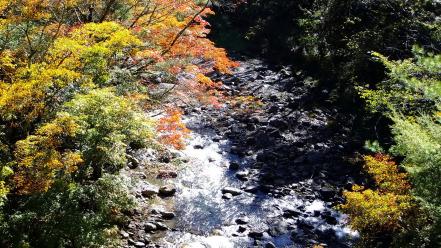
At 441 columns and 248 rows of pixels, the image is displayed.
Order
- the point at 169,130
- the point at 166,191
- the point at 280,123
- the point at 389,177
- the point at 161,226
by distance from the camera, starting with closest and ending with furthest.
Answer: the point at 389,177 < the point at 161,226 < the point at 166,191 < the point at 169,130 < the point at 280,123

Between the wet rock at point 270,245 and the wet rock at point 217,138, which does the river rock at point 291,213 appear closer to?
the wet rock at point 270,245

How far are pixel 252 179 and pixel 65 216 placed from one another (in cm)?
754

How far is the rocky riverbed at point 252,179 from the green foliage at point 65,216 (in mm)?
1951

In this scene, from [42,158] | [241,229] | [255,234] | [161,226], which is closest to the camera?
[42,158]

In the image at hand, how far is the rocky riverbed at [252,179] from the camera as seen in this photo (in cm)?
1148

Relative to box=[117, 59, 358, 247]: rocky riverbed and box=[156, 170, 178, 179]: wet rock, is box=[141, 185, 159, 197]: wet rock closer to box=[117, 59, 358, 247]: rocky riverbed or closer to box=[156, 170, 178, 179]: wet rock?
box=[117, 59, 358, 247]: rocky riverbed

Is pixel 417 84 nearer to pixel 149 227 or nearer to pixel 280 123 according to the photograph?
pixel 149 227

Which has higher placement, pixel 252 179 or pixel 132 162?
pixel 132 162

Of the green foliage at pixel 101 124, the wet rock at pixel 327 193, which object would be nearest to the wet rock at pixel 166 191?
the green foliage at pixel 101 124

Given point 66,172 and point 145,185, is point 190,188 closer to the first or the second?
point 145,185

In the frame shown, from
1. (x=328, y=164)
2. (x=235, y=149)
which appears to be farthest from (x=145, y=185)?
(x=328, y=164)

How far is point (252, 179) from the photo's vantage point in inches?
565

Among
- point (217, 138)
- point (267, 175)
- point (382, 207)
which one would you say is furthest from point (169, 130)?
point (382, 207)

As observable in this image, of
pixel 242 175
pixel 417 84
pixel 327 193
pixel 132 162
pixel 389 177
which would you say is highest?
pixel 417 84
